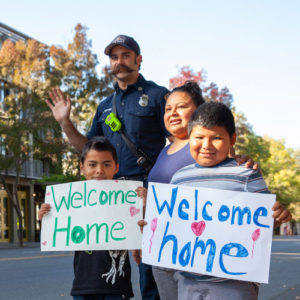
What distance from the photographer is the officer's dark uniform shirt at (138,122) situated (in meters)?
4.45

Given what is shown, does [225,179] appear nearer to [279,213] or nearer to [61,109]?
[279,213]

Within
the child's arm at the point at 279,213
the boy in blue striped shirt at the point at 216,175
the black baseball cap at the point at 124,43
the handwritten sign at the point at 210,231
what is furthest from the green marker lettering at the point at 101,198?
the child's arm at the point at 279,213

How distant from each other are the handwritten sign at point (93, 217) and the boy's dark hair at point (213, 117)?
906mm

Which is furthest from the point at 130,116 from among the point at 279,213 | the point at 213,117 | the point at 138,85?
the point at 279,213

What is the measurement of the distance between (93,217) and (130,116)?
3.00ft

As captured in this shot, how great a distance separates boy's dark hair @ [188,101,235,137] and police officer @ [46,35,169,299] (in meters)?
1.19

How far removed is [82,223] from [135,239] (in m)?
0.38

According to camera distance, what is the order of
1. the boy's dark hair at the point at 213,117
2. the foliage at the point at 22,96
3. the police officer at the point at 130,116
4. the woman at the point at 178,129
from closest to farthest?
the boy's dark hair at the point at 213,117, the woman at the point at 178,129, the police officer at the point at 130,116, the foliage at the point at 22,96

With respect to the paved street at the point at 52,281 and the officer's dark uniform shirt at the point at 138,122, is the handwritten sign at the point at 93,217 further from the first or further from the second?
the paved street at the point at 52,281

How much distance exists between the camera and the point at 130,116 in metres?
4.52

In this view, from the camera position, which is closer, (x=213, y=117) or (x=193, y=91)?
(x=213, y=117)

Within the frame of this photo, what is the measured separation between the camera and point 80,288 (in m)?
3.82

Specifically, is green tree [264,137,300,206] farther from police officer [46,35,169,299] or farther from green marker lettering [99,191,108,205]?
green marker lettering [99,191,108,205]

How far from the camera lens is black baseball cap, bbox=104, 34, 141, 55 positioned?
176 inches
